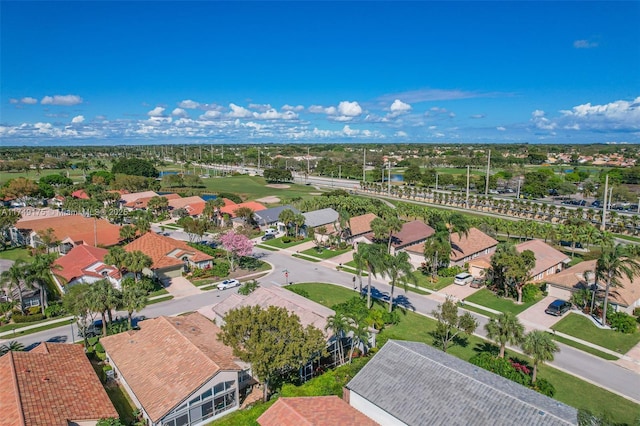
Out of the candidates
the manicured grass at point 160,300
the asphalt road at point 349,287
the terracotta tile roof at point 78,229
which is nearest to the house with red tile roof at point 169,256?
the manicured grass at point 160,300

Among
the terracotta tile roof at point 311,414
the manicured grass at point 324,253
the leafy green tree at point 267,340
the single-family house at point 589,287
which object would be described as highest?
the leafy green tree at point 267,340

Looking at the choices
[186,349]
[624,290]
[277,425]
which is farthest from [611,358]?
[186,349]

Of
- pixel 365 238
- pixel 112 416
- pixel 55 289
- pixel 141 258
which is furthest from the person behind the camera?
pixel 365 238

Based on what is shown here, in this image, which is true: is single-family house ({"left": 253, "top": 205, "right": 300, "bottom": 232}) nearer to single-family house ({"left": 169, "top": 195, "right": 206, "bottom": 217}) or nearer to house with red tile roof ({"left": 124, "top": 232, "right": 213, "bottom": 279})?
single-family house ({"left": 169, "top": 195, "right": 206, "bottom": 217})

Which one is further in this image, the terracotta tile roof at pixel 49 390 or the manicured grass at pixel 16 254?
the manicured grass at pixel 16 254

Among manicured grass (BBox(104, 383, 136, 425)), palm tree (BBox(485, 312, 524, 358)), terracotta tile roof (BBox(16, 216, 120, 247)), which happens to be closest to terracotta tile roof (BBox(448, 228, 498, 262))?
palm tree (BBox(485, 312, 524, 358))

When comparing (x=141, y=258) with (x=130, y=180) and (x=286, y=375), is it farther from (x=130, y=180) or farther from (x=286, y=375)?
(x=130, y=180)

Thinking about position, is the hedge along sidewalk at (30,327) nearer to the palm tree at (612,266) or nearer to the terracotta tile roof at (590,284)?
the palm tree at (612,266)
